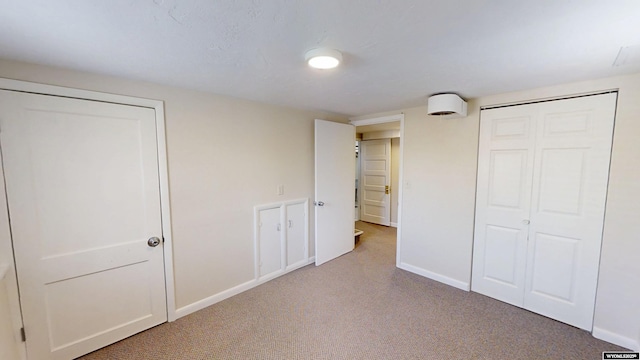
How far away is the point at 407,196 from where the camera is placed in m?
3.35

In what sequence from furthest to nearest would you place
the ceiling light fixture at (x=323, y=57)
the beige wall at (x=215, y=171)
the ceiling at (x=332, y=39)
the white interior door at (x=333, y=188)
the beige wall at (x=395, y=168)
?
the beige wall at (x=395, y=168), the white interior door at (x=333, y=188), the beige wall at (x=215, y=171), the ceiling light fixture at (x=323, y=57), the ceiling at (x=332, y=39)

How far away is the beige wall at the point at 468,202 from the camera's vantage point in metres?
1.99

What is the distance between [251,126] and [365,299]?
2.23 m

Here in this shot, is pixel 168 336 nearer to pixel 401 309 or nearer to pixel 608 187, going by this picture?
pixel 401 309

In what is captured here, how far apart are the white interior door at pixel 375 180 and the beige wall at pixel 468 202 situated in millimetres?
2328

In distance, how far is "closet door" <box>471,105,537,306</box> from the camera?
248 centimetres

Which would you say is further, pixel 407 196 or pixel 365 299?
pixel 407 196

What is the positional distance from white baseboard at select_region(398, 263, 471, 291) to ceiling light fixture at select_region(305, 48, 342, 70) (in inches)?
110

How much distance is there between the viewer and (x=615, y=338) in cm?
207

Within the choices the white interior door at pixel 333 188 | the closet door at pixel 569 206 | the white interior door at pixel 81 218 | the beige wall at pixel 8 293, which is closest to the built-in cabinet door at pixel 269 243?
the white interior door at pixel 333 188

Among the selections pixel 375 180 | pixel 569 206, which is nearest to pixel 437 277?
pixel 569 206

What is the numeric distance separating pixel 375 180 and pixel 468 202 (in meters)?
3.06

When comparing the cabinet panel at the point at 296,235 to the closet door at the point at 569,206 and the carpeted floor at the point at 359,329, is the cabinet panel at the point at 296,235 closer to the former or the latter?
the carpeted floor at the point at 359,329

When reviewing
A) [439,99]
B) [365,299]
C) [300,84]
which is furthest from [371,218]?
[300,84]
